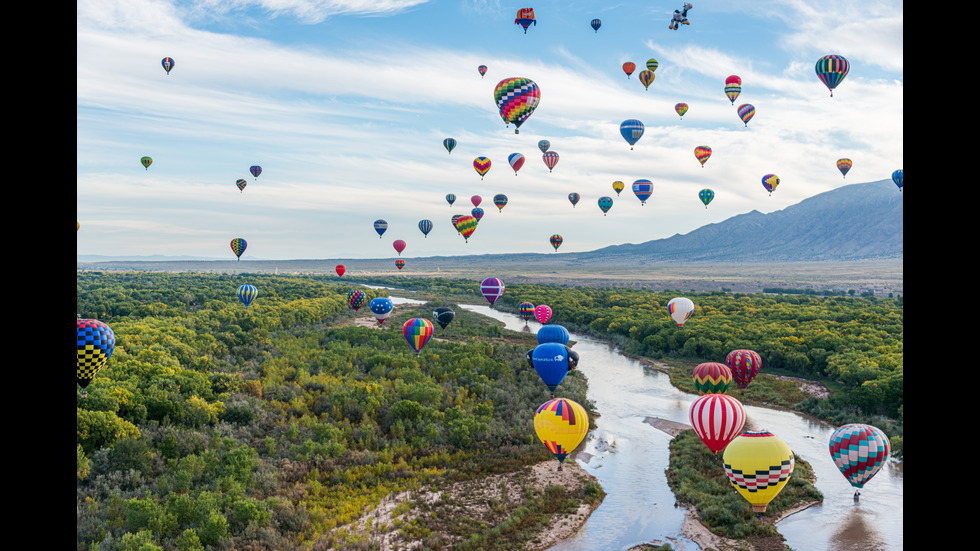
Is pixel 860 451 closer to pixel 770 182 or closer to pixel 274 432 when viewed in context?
pixel 274 432

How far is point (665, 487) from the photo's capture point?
1065 inches

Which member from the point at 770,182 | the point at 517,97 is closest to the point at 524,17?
the point at 517,97

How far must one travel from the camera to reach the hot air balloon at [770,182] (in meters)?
88.0

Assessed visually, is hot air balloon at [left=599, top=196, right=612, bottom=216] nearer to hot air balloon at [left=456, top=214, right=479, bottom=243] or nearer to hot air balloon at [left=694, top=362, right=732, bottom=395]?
hot air balloon at [left=456, top=214, right=479, bottom=243]

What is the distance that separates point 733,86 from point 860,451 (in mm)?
51685

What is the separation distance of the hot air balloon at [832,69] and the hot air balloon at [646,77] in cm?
1847

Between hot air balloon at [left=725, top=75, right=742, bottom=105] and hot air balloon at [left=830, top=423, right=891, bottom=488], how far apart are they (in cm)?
5042

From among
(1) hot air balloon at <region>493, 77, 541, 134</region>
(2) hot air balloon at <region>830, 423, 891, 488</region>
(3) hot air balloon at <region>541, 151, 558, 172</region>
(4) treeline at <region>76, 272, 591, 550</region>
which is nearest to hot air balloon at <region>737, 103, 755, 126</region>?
(3) hot air balloon at <region>541, 151, 558, 172</region>

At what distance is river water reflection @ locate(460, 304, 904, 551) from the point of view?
22375 mm

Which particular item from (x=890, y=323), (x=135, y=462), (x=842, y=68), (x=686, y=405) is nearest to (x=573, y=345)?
(x=686, y=405)

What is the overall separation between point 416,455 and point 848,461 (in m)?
18.1

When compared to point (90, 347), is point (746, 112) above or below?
above

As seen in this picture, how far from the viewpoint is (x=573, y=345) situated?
65.2 meters
